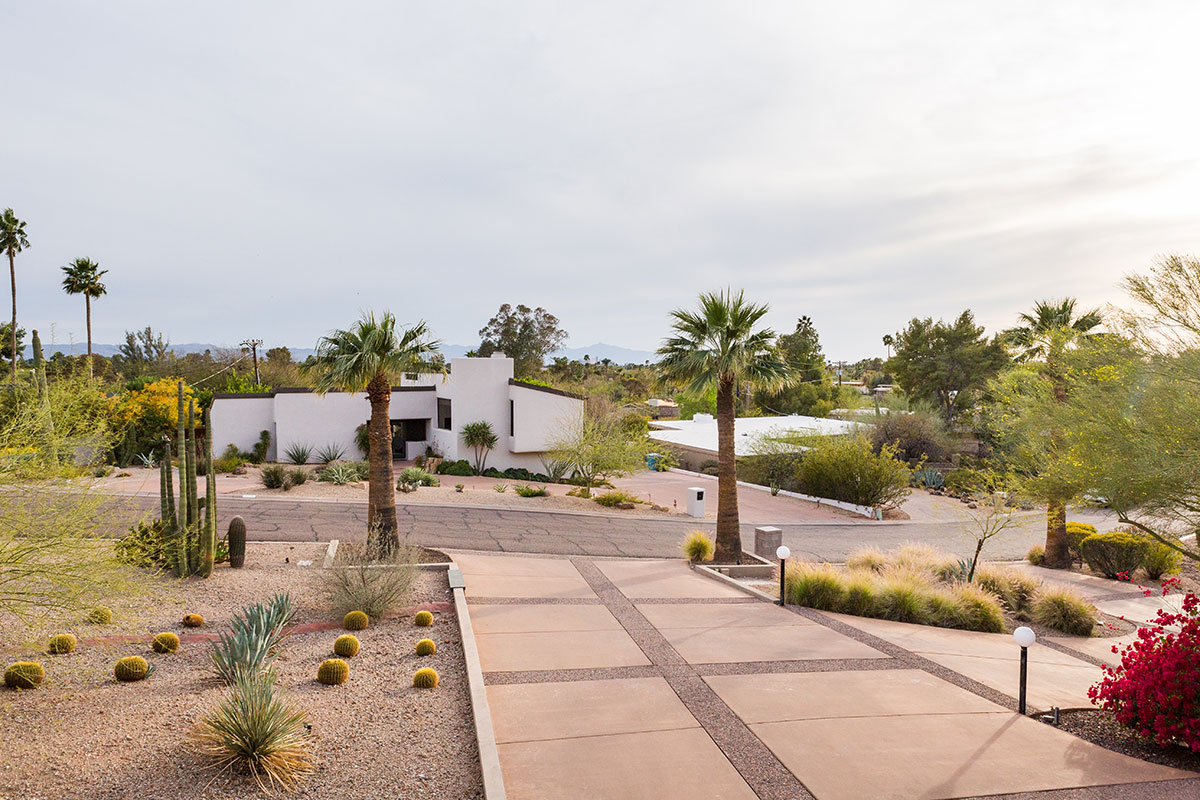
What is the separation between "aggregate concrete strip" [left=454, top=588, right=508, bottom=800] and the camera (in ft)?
18.0

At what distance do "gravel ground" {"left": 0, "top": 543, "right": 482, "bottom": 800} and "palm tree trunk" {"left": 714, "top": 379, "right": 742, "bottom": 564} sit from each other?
334 inches

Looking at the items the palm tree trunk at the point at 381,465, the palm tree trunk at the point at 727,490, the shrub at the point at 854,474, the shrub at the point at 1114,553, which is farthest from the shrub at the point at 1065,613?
the shrub at the point at 854,474

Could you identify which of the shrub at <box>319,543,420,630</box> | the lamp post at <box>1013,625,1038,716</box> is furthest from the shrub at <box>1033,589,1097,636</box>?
the shrub at <box>319,543,420,630</box>

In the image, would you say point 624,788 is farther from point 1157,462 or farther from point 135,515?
point 135,515

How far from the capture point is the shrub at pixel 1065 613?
526 inches

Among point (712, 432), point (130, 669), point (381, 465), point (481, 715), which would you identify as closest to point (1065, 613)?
point (481, 715)

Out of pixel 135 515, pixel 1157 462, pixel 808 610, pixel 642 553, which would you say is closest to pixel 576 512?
pixel 642 553

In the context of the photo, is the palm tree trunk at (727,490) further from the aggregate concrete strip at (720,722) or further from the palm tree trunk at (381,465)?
the palm tree trunk at (381,465)

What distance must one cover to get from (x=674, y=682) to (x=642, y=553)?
Answer: 10.5 meters

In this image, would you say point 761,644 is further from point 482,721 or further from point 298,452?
point 298,452

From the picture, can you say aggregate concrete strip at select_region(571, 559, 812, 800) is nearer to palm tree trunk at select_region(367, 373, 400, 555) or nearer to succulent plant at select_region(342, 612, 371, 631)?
succulent plant at select_region(342, 612, 371, 631)

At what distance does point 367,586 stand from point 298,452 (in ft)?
80.3

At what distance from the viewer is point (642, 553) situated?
728 inches

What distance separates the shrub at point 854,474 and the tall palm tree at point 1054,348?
6.39 meters
